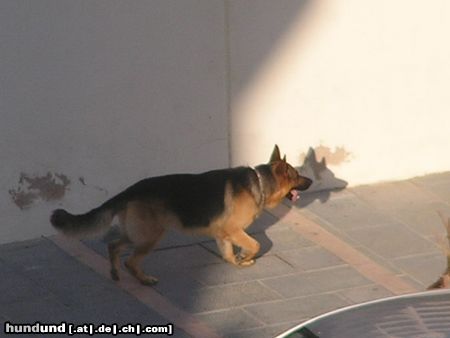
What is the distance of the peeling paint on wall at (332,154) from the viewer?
37.6 feet

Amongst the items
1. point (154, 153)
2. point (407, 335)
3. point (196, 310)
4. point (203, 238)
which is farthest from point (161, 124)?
point (407, 335)

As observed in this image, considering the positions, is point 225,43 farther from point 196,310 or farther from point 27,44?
point 196,310

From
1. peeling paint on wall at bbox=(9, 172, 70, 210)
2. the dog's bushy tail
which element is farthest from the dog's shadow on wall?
the dog's bushy tail

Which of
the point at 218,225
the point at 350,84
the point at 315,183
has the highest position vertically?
the point at 350,84

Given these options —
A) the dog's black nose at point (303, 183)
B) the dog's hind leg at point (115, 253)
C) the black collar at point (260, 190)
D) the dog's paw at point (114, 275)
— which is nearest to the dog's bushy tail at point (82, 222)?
the dog's hind leg at point (115, 253)

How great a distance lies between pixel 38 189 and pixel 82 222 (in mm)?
1104

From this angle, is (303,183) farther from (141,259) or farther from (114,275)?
(114,275)

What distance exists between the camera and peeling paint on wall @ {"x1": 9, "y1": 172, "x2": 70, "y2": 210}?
10273mm

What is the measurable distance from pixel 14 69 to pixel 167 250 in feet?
6.03

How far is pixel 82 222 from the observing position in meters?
9.36

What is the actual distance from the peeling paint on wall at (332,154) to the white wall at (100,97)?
38.2 inches

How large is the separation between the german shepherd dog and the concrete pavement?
0.85 ft

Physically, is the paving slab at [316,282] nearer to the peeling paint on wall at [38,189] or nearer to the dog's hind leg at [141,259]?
the dog's hind leg at [141,259]

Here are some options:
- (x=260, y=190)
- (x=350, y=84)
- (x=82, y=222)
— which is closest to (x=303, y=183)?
(x=260, y=190)
